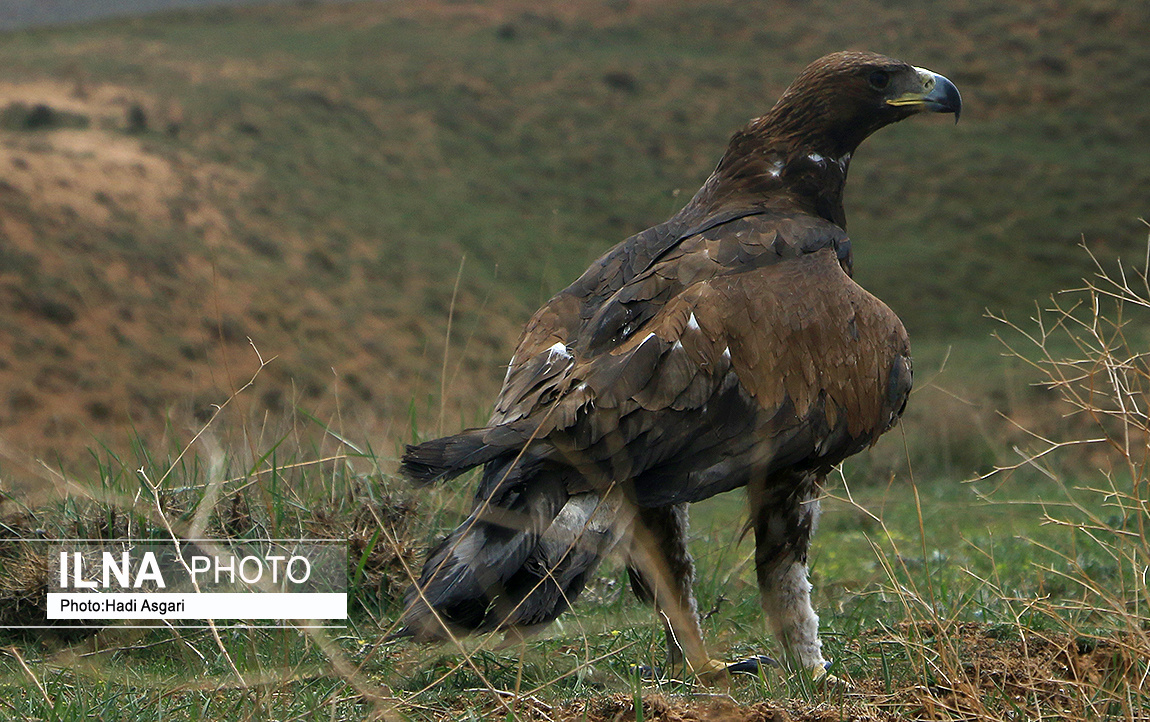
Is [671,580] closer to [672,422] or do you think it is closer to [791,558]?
[791,558]

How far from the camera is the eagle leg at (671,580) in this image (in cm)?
371

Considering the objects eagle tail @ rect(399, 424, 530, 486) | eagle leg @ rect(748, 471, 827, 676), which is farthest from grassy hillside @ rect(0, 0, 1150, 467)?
eagle tail @ rect(399, 424, 530, 486)

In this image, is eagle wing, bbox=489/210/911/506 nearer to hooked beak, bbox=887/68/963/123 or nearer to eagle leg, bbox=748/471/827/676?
eagle leg, bbox=748/471/827/676

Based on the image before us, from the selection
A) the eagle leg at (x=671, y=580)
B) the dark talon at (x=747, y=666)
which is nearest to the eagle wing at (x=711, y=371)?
the eagle leg at (x=671, y=580)

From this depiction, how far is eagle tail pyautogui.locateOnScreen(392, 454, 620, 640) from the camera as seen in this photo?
300 centimetres

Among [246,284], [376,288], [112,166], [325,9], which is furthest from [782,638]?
[325,9]

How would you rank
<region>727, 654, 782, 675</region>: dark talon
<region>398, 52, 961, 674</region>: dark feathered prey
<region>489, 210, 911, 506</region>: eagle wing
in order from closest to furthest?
1. <region>398, 52, 961, 674</region>: dark feathered prey
2. <region>489, 210, 911, 506</region>: eagle wing
3. <region>727, 654, 782, 675</region>: dark talon

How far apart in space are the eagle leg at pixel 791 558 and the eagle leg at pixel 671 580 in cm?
25

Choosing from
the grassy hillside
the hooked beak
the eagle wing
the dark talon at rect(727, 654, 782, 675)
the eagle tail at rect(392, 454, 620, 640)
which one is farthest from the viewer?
the grassy hillside

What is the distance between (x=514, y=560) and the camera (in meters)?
3.05

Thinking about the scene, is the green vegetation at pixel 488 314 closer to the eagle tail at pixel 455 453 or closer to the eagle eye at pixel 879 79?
the eagle tail at pixel 455 453

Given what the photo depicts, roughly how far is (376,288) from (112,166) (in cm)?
765

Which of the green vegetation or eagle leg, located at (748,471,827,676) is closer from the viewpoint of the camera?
the green vegetation

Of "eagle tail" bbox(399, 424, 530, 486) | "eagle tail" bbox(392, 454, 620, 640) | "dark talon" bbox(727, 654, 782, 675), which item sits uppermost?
"eagle tail" bbox(399, 424, 530, 486)
